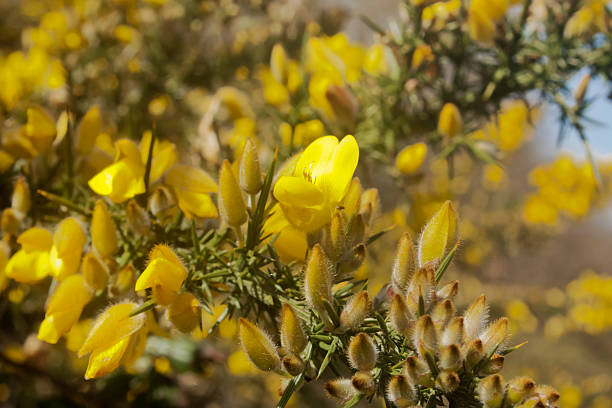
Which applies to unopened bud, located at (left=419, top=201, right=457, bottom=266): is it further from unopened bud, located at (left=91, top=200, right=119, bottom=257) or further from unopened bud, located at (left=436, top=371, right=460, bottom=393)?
unopened bud, located at (left=91, top=200, right=119, bottom=257)

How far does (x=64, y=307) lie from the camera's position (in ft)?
1.36

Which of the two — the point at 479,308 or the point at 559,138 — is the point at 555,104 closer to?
the point at 559,138

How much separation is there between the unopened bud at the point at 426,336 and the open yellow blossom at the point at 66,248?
0.33 m

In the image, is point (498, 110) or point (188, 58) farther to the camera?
point (188, 58)

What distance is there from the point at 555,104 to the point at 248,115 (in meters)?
0.56

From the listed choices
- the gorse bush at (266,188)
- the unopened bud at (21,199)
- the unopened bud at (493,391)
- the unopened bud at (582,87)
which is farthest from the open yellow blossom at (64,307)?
the unopened bud at (582,87)

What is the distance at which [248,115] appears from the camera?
3.16ft

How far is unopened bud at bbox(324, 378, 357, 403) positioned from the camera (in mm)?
329

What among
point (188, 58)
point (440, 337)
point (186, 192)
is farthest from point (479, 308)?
point (188, 58)

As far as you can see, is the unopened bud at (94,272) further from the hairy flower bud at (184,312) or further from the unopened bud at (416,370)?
the unopened bud at (416,370)

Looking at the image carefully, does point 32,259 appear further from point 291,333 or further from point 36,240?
point 291,333

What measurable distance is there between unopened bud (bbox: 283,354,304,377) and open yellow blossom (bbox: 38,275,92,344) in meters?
0.21

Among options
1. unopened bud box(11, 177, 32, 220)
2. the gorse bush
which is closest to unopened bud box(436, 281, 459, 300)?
the gorse bush

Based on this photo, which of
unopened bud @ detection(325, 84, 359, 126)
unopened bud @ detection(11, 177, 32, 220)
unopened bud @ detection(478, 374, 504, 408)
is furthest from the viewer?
unopened bud @ detection(325, 84, 359, 126)
